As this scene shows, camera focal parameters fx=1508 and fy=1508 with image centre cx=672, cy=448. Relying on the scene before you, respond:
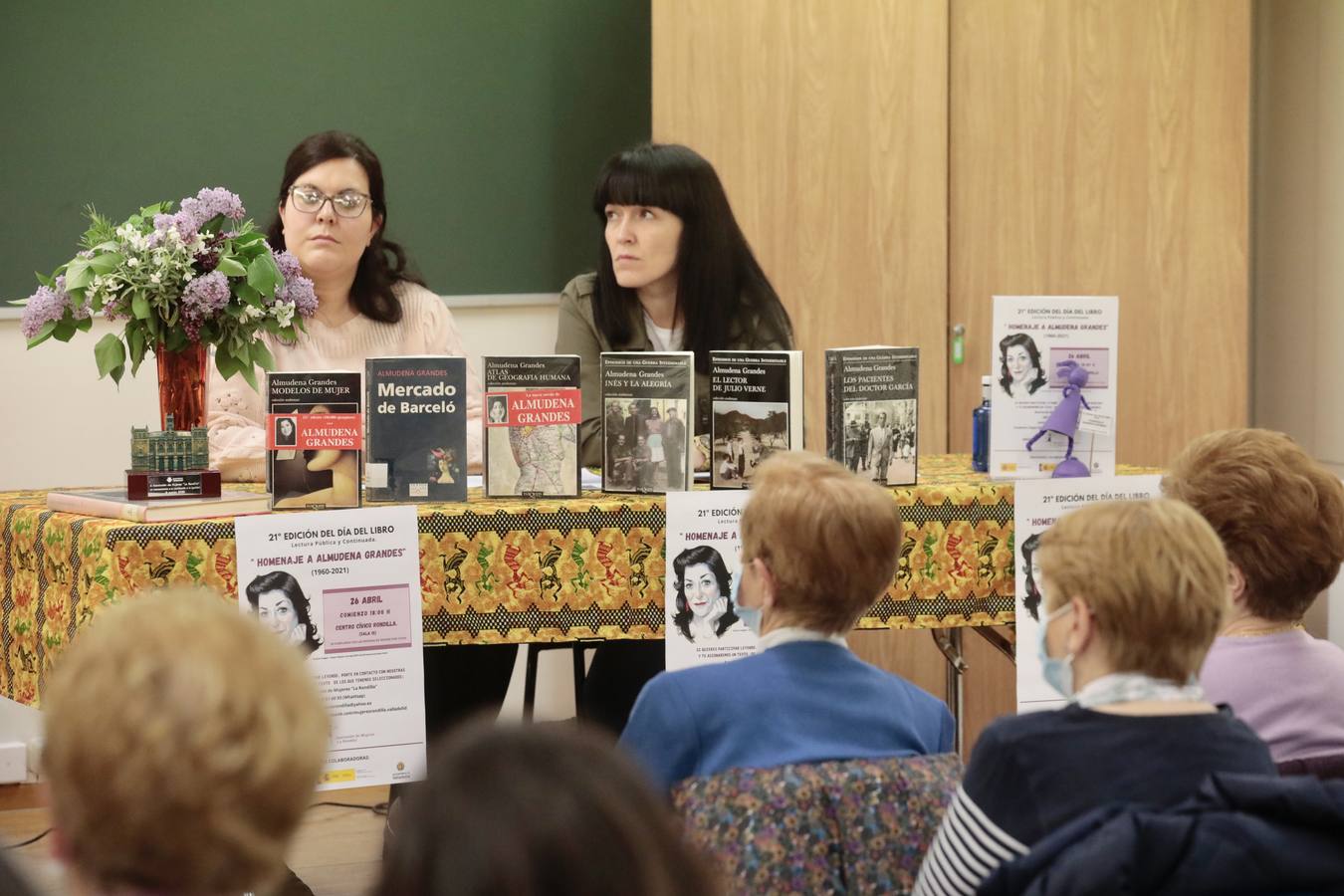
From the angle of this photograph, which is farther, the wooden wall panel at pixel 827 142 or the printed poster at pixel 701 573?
the wooden wall panel at pixel 827 142

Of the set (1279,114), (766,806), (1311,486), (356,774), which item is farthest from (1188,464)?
(1279,114)

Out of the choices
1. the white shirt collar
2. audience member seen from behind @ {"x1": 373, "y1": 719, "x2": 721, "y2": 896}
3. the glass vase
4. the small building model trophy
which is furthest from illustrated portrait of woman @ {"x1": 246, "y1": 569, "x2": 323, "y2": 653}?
audience member seen from behind @ {"x1": 373, "y1": 719, "x2": 721, "y2": 896}

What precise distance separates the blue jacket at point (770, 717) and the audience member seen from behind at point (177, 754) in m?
0.79

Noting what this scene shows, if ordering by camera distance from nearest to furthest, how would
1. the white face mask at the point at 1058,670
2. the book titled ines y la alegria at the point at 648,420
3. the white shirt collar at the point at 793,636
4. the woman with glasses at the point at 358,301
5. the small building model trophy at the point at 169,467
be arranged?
the white face mask at the point at 1058,670
the white shirt collar at the point at 793,636
the small building model trophy at the point at 169,467
the book titled ines y la alegria at the point at 648,420
the woman with glasses at the point at 358,301

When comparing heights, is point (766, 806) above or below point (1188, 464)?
below

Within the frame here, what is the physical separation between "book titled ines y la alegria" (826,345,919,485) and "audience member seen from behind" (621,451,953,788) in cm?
67

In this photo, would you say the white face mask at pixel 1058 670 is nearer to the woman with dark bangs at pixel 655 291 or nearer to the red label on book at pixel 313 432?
the red label on book at pixel 313 432

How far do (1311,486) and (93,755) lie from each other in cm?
165

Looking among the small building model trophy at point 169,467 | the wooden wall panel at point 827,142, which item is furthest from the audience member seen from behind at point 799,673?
the wooden wall panel at point 827,142

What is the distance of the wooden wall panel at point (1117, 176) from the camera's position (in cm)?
417

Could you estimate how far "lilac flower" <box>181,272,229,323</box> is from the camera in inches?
94.8

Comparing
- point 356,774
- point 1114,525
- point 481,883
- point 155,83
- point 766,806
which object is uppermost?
point 155,83

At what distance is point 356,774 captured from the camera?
2365 mm

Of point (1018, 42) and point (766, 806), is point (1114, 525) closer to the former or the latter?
point (766, 806)
